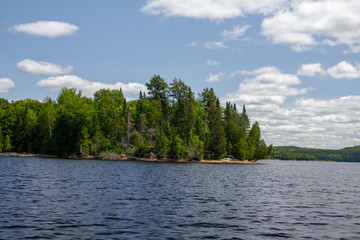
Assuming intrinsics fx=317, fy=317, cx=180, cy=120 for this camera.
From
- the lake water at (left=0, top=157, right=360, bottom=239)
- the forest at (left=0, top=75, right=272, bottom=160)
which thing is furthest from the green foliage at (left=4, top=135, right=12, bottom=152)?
the lake water at (left=0, top=157, right=360, bottom=239)

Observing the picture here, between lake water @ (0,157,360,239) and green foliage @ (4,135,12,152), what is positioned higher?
green foliage @ (4,135,12,152)

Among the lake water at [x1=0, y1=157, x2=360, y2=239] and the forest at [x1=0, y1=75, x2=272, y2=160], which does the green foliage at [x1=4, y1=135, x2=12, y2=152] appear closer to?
the forest at [x1=0, y1=75, x2=272, y2=160]

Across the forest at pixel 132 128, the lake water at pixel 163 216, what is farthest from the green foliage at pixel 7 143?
the lake water at pixel 163 216

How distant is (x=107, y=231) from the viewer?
58.0 ft

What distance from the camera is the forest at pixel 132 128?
→ 122438mm

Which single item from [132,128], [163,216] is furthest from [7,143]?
[163,216]

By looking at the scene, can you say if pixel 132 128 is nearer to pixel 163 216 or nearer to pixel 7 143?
pixel 7 143

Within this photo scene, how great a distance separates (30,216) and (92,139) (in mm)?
106391

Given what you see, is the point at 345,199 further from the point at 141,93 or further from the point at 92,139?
the point at 141,93

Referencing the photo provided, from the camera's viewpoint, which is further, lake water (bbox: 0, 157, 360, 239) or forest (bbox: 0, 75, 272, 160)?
forest (bbox: 0, 75, 272, 160)

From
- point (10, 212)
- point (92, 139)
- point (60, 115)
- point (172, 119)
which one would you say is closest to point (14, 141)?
point (60, 115)

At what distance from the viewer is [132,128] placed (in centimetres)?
13025

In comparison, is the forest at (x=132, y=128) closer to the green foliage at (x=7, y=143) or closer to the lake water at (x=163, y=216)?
the green foliage at (x=7, y=143)

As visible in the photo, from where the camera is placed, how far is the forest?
12244 centimetres
